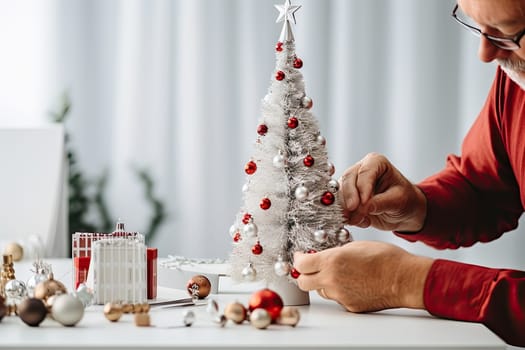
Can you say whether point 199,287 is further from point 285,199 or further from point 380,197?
point 380,197

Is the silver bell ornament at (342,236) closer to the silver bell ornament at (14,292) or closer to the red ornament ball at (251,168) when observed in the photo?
the red ornament ball at (251,168)

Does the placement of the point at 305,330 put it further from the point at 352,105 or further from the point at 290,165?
the point at 352,105

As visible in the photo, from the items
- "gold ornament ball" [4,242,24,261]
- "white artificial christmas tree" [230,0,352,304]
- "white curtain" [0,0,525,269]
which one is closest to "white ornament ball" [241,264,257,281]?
"white artificial christmas tree" [230,0,352,304]

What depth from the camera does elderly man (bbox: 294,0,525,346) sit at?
949 millimetres

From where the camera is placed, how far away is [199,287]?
1.10 m

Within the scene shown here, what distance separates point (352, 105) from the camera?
315cm

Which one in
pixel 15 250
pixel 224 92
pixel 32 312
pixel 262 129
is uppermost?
pixel 224 92

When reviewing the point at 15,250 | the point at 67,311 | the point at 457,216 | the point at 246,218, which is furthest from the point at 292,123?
the point at 15,250

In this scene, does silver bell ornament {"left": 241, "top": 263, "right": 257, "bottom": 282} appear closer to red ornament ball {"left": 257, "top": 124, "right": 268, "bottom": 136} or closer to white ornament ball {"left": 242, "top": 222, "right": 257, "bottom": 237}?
white ornament ball {"left": 242, "top": 222, "right": 257, "bottom": 237}

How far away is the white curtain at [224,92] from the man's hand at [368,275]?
7.01 feet

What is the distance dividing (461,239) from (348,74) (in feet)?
5.63

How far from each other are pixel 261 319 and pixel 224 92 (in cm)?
236

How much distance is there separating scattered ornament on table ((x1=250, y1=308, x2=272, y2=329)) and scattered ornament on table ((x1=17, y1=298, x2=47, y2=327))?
0.79 feet

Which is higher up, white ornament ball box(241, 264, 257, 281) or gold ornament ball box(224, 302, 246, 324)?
white ornament ball box(241, 264, 257, 281)
